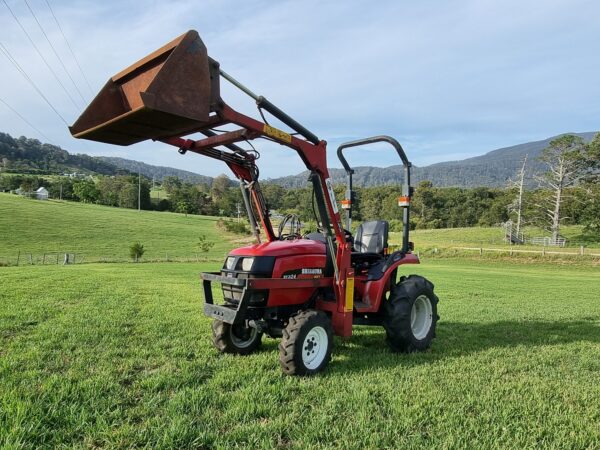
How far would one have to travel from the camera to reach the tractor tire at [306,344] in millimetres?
4816

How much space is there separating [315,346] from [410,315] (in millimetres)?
1638

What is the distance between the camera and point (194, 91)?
4047 millimetres

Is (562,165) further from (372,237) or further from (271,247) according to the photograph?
(271,247)

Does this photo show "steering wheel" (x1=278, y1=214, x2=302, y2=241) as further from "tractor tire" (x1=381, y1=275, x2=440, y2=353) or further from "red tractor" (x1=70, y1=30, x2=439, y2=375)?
"tractor tire" (x1=381, y1=275, x2=440, y2=353)

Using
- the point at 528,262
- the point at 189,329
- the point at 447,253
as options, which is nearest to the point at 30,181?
the point at 447,253

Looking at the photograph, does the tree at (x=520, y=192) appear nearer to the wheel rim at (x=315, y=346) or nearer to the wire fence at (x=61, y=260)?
the wire fence at (x=61, y=260)

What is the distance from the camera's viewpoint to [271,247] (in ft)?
17.7

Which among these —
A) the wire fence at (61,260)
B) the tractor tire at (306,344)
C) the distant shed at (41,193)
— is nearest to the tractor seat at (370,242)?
the tractor tire at (306,344)

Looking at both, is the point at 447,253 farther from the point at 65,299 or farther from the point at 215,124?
the point at 215,124

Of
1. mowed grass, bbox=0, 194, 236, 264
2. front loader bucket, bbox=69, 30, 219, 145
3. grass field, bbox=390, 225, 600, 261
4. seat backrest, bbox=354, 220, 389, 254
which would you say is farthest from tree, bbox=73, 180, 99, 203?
front loader bucket, bbox=69, 30, 219, 145

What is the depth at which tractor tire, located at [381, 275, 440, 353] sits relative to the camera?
235 inches

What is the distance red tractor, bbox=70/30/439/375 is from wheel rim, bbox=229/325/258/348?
14 mm

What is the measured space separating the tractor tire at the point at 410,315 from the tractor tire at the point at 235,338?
5.83 feet

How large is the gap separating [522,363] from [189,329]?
4799 millimetres
